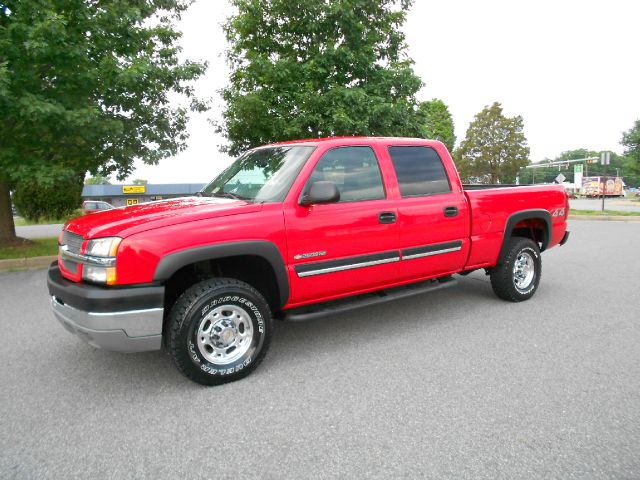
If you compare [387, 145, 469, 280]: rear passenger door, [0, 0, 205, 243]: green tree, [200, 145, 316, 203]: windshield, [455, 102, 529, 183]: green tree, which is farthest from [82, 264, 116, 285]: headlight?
[455, 102, 529, 183]: green tree

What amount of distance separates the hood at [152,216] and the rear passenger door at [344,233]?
1.60 ft

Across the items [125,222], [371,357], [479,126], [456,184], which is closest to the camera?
[125,222]

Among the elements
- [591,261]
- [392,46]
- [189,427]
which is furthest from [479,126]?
[189,427]

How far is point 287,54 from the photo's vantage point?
12.8 metres

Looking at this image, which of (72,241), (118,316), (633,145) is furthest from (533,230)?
(633,145)

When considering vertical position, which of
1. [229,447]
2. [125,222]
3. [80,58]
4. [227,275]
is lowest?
[229,447]

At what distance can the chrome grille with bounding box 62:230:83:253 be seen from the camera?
131 inches

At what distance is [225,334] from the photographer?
3404 millimetres

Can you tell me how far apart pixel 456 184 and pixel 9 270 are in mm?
8241

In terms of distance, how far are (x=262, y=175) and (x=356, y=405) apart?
7.18ft

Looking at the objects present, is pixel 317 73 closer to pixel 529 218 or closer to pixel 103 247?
pixel 529 218

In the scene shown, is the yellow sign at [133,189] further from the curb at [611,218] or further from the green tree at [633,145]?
the green tree at [633,145]

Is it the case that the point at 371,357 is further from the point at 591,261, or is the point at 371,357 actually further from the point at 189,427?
the point at 591,261

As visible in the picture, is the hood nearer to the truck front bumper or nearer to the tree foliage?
the truck front bumper
